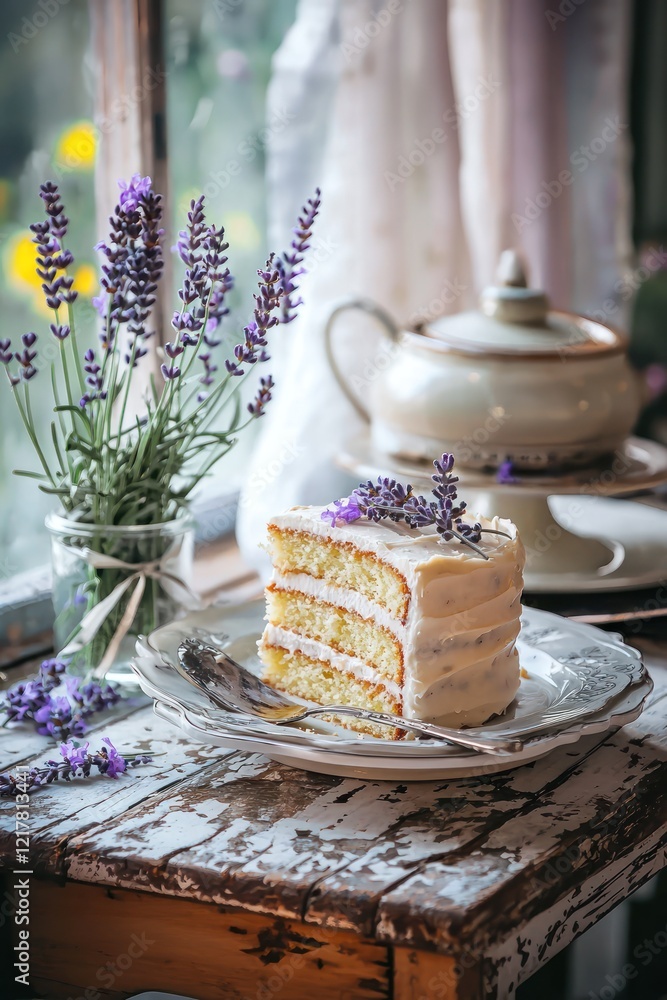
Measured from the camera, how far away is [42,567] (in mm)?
1619

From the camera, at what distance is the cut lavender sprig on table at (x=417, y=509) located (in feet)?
3.33

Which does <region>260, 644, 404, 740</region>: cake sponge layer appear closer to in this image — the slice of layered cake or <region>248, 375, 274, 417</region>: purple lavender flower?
the slice of layered cake

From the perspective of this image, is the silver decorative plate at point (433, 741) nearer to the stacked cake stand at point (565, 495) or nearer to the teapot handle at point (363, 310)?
the stacked cake stand at point (565, 495)

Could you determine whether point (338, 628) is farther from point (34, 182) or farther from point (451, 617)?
point (34, 182)

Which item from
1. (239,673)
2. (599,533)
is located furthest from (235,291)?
(239,673)

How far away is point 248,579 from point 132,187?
2.86 ft

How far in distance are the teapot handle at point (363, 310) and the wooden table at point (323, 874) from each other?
0.73m

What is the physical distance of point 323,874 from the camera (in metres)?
0.84

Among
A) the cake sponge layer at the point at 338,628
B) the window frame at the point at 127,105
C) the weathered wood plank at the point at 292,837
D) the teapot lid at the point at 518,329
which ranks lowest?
the weathered wood plank at the point at 292,837

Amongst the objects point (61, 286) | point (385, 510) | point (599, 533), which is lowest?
point (599, 533)

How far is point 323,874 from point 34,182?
3.28ft

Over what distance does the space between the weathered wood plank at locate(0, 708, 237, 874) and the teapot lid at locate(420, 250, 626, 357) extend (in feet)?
1.94

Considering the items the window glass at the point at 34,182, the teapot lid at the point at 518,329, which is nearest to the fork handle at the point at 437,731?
the teapot lid at the point at 518,329

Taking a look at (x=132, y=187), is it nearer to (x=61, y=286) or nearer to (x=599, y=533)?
(x=61, y=286)
